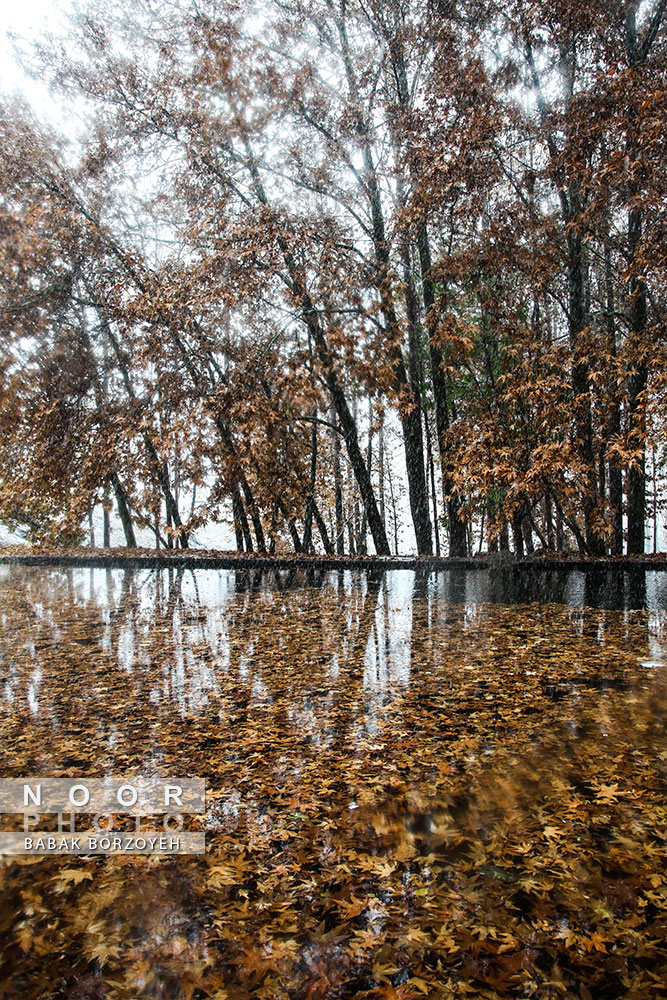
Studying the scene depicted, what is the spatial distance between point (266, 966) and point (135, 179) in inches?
317

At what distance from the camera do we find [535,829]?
1.41 m

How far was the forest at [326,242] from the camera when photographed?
556 centimetres

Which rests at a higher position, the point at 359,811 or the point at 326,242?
the point at 326,242

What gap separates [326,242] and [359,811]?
570 cm

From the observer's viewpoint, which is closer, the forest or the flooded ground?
the flooded ground

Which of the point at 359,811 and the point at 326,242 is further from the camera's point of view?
the point at 326,242

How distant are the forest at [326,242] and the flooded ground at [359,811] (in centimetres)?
308

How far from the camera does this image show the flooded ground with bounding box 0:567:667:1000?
104 centimetres

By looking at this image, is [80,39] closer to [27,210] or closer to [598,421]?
[27,210]

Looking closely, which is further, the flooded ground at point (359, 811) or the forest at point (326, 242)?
the forest at point (326, 242)

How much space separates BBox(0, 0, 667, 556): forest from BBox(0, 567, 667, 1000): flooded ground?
3.08 metres

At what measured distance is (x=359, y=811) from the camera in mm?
1507

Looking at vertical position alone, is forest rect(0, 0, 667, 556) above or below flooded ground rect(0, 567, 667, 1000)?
above

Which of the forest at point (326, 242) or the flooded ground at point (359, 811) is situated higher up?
the forest at point (326, 242)
